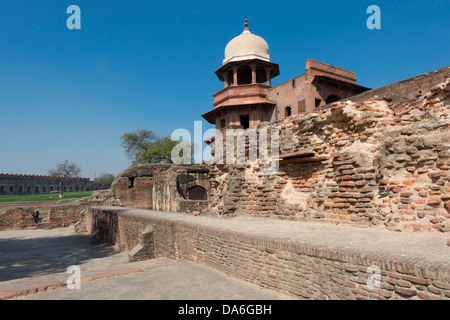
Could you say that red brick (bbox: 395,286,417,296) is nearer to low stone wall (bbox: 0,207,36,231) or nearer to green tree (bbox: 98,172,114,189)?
low stone wall (bbox: 0,207,36,231)

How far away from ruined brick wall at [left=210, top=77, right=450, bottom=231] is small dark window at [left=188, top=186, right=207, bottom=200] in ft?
31.3

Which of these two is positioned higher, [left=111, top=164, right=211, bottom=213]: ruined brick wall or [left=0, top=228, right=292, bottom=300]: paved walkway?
[left=111, top=164, right=211, bottom=213]: ruined brick wall

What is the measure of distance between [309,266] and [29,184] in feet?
196

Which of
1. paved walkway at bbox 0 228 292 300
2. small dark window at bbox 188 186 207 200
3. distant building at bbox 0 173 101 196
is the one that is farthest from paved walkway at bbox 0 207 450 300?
distant building at bbox 0 173 101 196

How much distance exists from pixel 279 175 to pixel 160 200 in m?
11.7

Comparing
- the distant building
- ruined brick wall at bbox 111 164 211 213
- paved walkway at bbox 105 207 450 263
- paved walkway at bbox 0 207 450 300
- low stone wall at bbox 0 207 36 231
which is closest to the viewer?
paved walkway at bbox 105 207 450 263

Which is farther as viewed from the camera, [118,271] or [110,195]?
[110,195]

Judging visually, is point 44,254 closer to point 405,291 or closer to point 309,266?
point 309,266

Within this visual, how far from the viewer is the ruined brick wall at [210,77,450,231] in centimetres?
453

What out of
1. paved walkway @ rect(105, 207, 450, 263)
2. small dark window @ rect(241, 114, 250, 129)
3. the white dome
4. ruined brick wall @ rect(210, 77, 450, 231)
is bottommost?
paved walkway @ rect(105, 207, 450, 263)

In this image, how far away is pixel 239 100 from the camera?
21688mm

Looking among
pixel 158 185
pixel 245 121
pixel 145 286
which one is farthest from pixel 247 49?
pixel 145 286
